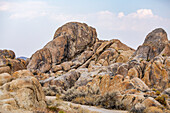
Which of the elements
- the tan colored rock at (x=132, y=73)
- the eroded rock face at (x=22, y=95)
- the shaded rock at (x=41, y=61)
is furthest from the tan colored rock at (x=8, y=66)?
the eroded rock face at (x=22, y=95)

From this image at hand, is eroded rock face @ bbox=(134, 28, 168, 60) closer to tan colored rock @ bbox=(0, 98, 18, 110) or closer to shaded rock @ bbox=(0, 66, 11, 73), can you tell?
shaded rock @ bbox=(0, 66, 11, 73)

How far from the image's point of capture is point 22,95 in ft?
35.7

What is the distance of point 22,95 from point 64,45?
Result: 2807 inches

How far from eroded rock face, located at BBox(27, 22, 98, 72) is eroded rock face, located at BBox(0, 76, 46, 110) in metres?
63.7

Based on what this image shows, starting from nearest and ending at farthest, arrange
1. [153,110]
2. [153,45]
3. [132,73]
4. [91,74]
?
[153,110], [132,73], [91,74], [153,45]

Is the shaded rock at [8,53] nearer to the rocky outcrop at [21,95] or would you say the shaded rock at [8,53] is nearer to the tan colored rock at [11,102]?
the rocky outcrop at [21,95]

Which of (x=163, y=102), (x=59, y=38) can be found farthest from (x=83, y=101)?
(x=59, y=38)

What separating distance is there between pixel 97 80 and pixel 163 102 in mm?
18651

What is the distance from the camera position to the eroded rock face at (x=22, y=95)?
10186mm

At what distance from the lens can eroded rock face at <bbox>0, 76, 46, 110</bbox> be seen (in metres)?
10.2

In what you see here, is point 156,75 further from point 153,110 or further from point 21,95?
point 21,95

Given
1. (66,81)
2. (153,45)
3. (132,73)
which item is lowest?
(66,81)

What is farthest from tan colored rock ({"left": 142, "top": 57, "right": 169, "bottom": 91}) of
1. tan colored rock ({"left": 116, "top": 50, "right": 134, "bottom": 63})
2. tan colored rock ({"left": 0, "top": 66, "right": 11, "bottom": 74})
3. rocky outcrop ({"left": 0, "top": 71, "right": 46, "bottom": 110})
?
tan colored rock ({"left": 0, "top": 66, "right": 11, "bottom": 74})

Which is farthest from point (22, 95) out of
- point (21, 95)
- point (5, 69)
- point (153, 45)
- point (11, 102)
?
point (153, 45)
